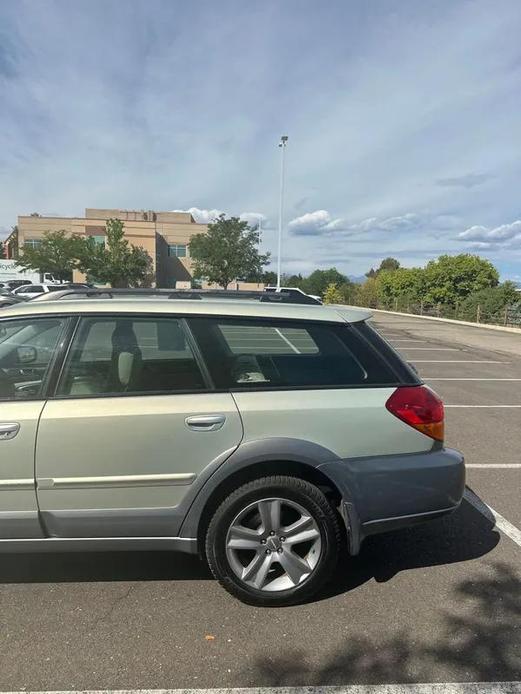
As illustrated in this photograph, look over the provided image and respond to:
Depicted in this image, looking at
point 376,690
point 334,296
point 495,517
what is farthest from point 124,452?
point 334,296

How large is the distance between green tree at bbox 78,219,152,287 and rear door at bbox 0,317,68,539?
55868 millimetres

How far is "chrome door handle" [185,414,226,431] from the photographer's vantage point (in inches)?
107

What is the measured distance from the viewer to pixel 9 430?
267 centimetres

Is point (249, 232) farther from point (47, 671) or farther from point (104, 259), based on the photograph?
point (47, 671)

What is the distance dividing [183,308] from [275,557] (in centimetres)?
144

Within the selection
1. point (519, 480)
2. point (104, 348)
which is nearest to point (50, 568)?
point (104, 348)

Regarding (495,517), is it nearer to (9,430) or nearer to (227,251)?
(9,430)

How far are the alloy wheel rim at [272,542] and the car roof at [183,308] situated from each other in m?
1.06

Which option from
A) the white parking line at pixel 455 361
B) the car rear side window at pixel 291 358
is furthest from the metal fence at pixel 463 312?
the car rear side window at pixel 291 358

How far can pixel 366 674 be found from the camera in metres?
2.36

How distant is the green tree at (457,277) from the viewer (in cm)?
3619

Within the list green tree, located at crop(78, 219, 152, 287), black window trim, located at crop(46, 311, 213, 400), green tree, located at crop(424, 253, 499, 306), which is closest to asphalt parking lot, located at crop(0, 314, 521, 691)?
black window trim, located at crop(46, 311, 213, 400)

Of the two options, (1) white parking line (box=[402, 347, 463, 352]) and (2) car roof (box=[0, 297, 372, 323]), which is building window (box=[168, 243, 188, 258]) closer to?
(1) white parking line (box=[402, 347, 463, 352])

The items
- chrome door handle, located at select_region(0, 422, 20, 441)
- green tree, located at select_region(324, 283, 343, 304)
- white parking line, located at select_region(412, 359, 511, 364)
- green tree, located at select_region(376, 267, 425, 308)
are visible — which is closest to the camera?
chrome door handle, located at select_region(0, 422, 20, 441)
